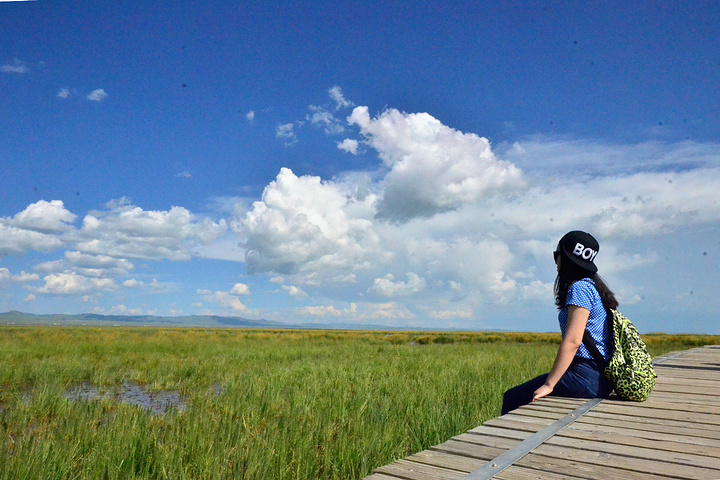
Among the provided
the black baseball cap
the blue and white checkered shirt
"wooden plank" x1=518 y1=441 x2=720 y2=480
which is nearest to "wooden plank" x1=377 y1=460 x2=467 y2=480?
"wooden plank" x1=518 y1=441 x2=720 y2=480

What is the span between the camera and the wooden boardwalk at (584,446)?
7.49 feet

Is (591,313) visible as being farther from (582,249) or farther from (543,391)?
(543,391)

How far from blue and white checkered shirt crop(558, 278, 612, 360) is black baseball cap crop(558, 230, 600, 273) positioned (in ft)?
0.39

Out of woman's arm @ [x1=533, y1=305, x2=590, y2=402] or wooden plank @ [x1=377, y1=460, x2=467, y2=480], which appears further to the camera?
woman's arm @ [x1=533, y1=305, x2=590, y2=402]

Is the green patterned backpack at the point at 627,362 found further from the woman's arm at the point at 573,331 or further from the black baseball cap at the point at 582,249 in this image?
the black baseball cap at the point at 582,249

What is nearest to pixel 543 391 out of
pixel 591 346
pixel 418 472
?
pixel 591 346

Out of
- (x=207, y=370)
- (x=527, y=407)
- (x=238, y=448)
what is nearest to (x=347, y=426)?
(x=238, y=448)

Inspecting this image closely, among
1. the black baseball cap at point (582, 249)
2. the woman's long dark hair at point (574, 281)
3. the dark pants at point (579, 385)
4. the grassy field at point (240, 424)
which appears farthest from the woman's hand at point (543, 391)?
the grassy field at point (240, 424)

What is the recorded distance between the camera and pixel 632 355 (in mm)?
3666

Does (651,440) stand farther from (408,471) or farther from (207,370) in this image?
(207,370)

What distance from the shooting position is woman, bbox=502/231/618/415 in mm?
3498

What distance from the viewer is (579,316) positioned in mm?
3486

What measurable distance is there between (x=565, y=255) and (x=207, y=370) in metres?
9.73

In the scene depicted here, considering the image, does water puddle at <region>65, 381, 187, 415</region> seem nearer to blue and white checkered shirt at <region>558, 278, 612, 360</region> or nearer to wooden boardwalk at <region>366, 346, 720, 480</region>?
wooden boardwalk at <region>366, 346, 720, 480</region>
